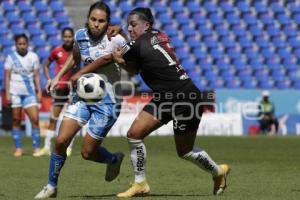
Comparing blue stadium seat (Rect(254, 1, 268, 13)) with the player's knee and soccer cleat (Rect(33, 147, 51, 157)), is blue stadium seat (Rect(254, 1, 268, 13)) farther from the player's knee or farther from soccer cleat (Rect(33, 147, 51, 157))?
the player's knee

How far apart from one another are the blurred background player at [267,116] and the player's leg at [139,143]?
17.0 meters

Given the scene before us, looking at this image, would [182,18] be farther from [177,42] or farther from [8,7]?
[8,7]

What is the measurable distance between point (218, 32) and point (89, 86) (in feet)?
70.9

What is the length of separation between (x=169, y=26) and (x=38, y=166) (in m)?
17.2

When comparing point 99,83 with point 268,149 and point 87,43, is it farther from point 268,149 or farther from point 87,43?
point 268,149

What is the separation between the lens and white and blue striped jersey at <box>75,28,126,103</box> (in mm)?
8812

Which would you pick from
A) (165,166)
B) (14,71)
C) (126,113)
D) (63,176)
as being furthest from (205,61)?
(63,176)

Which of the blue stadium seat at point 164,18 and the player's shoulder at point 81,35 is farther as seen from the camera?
the blue stadium seat at point 164,18

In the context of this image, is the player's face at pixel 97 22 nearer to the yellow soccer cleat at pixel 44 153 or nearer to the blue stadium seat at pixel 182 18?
the yellow soccer cleat at pixel 44 153

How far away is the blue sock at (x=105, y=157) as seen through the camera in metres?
9.20

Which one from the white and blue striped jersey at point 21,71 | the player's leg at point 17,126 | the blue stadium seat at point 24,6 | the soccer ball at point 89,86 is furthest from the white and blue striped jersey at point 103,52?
the blue stadium seat at point 24,6

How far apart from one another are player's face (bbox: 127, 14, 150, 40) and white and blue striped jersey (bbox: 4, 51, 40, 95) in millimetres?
7069

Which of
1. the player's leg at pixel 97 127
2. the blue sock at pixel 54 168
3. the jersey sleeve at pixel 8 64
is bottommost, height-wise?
the blue sock at pixel 54 168

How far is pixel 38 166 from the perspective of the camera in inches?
500
